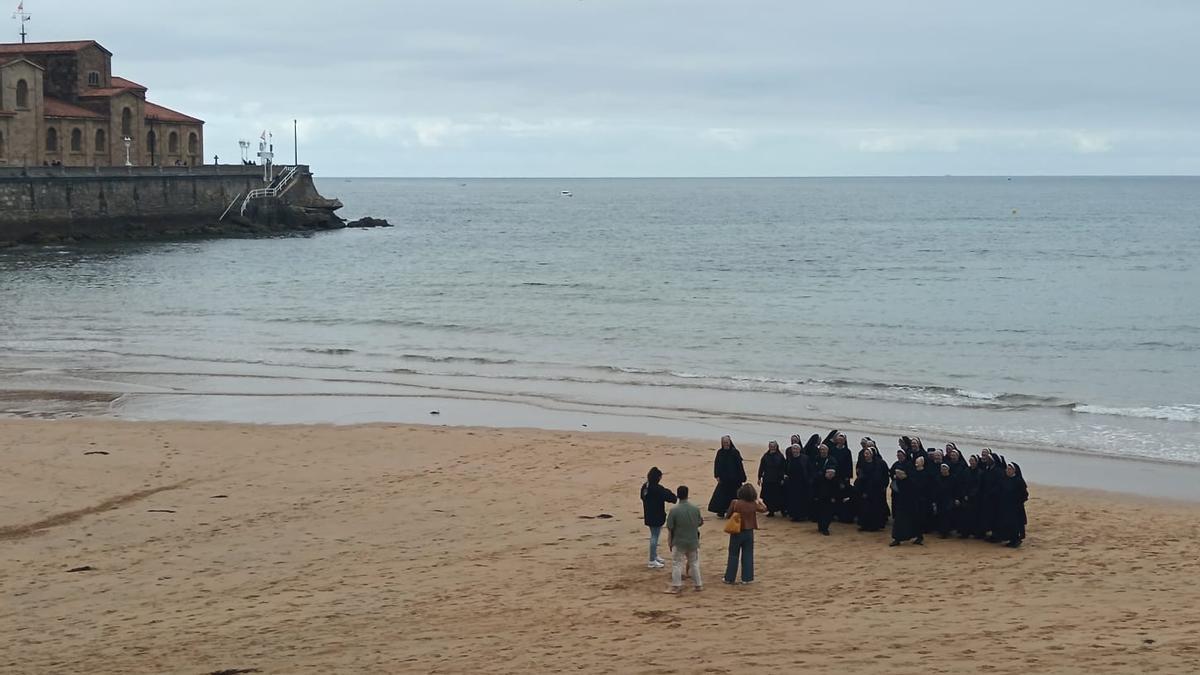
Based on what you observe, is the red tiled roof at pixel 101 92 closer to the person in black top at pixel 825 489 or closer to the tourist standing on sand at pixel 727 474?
the tourist standing on sand at pixel 727 474

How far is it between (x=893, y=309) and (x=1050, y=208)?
12899 centimetres

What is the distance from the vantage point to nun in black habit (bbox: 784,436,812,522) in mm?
16344

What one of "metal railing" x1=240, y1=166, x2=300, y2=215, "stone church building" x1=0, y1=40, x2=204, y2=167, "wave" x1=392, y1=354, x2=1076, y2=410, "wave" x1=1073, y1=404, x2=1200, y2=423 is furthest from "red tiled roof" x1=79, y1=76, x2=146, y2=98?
"wave" x1=1073, y1=404, x2=1200, y2=423

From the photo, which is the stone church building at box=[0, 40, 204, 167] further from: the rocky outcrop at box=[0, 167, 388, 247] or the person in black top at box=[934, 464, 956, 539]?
the person in black top at box=[934, 464, 956, 539]

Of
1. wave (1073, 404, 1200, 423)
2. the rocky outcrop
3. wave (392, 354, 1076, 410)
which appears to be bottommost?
wave (392, 354, 1076, 410)

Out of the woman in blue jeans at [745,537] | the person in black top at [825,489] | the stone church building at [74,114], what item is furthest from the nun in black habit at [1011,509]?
the stone church building at [74,114]

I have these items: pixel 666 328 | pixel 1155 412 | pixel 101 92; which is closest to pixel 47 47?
pixel 101 92

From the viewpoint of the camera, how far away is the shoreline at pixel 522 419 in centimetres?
2123

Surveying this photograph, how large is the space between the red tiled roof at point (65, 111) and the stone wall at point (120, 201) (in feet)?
21.2

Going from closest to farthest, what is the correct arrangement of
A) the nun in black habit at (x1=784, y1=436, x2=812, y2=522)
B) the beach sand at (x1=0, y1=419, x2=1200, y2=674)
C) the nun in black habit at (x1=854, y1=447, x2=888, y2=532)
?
the beach sand at (x1=0, y1=419, x2=1200, y2=674) → the nun in black habit at (x1=854, y1=447, x2=888, y2=532) → the nun in black habit at (x1=784, y1=436, x2=812, y2=522)

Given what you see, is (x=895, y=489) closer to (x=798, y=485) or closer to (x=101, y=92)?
(x=798, y=485)

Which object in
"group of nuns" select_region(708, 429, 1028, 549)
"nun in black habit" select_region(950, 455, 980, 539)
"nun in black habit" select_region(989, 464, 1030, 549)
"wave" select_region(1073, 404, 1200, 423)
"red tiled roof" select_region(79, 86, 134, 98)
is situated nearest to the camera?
"nun in black habit" select_region(989, 464, 1030, 549)

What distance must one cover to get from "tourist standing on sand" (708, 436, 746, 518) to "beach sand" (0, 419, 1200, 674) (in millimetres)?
642

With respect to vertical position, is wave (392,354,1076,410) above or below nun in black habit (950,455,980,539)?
below
